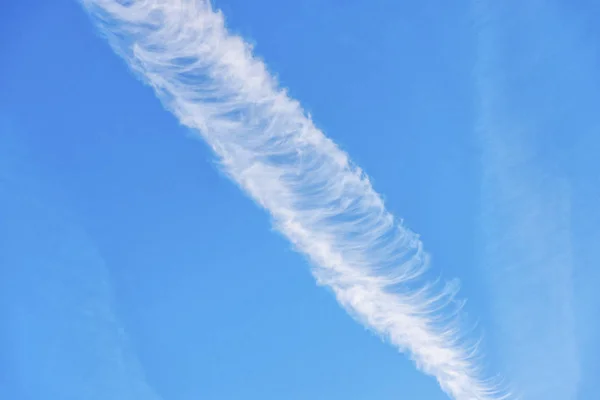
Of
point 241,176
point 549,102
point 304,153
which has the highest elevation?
point 549,102

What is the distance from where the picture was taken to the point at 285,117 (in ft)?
15.6

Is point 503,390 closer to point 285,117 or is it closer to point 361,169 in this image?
point 361,169

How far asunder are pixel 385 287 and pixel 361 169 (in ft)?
3.84

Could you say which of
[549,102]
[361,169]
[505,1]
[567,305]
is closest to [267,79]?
[361,169]

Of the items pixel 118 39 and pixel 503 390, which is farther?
pixel 503 390

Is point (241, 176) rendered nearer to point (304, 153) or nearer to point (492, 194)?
point (304, 153)

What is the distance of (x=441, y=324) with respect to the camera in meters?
5.42

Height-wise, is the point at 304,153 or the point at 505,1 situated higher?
the point at 505,1

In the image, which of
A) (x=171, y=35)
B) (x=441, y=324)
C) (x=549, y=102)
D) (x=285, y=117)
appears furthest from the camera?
(x=441, y=324)

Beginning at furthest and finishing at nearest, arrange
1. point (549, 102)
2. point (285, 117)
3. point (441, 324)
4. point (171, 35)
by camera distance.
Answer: point (441, 324) → point (549, 102) → point (285, 117) → point (171, 35)

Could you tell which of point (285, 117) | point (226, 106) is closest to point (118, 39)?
point (226, 106)

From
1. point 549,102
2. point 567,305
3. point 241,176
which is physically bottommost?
point 241,176

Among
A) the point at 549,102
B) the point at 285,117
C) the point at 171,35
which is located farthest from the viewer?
the point at 549,102

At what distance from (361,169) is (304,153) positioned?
55 cm
